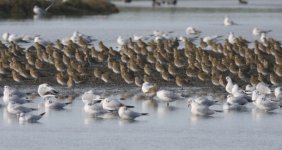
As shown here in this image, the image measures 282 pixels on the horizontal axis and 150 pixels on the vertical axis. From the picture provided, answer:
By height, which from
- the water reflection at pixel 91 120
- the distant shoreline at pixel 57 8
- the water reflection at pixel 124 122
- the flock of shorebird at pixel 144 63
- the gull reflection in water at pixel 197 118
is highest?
the gull reflection in water at pixel 197 118

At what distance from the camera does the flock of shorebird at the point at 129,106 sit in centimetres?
2081

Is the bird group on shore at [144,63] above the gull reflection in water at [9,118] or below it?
below

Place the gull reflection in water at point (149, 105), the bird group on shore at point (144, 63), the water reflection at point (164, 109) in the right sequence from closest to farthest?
the water reflection at point (164, 109), the gull reflection in water at point (149, 105), the bird group on shore at point (144, 63)

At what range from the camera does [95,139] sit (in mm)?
18094

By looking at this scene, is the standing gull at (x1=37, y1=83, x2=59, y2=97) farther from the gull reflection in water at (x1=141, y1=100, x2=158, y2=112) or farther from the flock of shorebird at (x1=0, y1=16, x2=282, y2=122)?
the gull reflection in water at (x1=141, y1=100, x2=158, y2=112)

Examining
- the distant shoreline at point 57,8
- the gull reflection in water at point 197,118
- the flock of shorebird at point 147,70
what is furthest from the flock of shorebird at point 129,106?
the distant shoreline at point 57,8

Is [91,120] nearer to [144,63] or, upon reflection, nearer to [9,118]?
[9,118]

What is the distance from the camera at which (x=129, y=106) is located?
2130 cm

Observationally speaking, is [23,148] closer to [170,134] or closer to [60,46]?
[170,134]

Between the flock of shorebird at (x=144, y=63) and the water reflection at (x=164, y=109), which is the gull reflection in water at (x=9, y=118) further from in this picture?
the flock of shorebird at (x=144, y=63)

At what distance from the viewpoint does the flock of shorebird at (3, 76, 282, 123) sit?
68.3 feet

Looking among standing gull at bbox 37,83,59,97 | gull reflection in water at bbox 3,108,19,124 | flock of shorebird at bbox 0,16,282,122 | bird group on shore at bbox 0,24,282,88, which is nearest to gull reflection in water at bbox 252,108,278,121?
flock of shorebird at bbox 0,16,282,122

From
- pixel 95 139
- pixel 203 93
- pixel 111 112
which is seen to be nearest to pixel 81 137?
pixel 95 139

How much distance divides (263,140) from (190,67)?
9553mm
